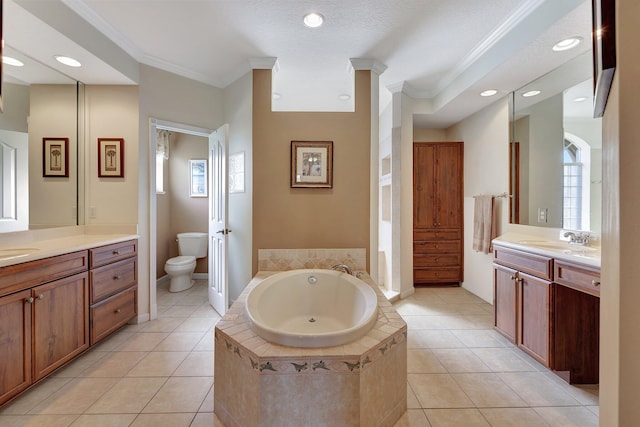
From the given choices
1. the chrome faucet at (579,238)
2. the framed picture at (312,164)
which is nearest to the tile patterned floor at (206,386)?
the chrome faucet at (579,238)

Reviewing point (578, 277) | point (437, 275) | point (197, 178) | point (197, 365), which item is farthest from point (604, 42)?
point (197, 178)

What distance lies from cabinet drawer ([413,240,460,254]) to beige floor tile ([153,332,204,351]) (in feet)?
9.18

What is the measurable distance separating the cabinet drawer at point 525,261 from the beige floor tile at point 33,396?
3.33m

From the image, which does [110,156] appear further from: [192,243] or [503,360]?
[503,360]

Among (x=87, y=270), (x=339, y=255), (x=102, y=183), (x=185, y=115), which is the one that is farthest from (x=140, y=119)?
(x=339, y=255)

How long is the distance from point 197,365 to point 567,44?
3.61 meters

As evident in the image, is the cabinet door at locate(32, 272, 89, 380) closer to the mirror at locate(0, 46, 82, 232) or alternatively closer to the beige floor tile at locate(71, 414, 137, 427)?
the beige floor tile at locate(71, 414, 137, 427)

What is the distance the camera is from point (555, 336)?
5.82 feet

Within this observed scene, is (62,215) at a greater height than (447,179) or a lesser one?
lesser

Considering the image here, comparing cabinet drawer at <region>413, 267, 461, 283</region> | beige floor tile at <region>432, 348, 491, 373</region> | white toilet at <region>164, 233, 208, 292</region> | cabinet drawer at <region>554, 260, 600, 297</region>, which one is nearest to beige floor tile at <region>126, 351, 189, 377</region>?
white toilet at <region>164, 233, 208, 292</region>

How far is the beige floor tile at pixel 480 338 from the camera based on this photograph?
224cm

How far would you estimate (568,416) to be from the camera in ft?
4.91

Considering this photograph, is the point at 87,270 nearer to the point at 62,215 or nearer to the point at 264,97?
the point at 62,215

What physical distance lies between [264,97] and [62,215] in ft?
6.90
